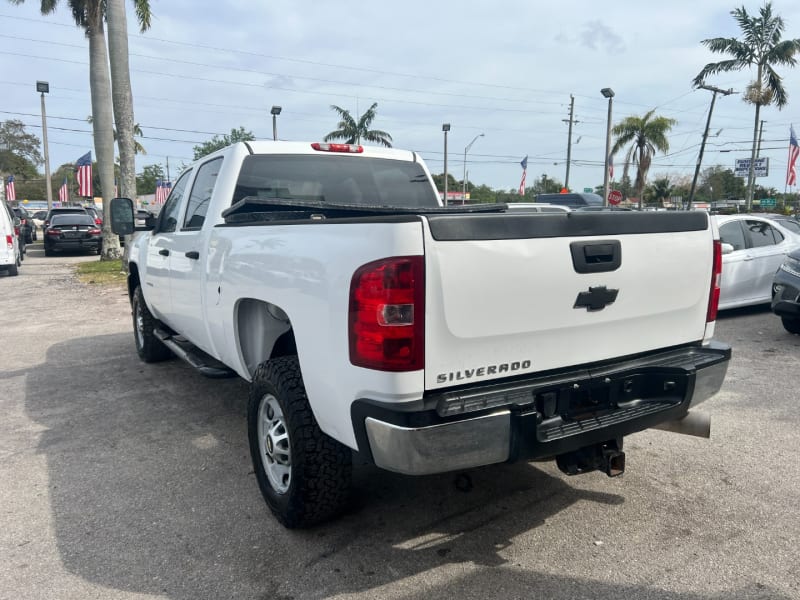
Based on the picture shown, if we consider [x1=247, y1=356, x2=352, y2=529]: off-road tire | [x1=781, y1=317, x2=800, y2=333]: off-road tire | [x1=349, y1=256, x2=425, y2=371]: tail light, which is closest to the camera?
[x1=349, y1=256, x2=425, y2=371]: tail light

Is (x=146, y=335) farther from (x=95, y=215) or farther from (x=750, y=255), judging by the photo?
(x=95, y=215)

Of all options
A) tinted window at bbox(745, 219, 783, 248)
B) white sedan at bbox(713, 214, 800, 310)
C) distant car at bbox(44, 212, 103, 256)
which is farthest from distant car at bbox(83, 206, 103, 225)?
tinted window at bbox(745, 219, 783, 248)

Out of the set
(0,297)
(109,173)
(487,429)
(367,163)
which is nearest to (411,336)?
(487,429)

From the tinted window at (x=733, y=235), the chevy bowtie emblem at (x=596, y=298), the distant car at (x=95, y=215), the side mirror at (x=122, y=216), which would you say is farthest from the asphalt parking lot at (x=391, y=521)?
the distant car at (x=95, y=215)

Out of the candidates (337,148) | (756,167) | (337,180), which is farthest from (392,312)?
(756,167)

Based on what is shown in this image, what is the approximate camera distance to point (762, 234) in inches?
363

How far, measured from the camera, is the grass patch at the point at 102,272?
14732mm

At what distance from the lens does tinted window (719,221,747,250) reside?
895 cm

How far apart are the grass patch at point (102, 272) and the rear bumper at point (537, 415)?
1349 cm

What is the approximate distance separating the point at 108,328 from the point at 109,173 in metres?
11.8

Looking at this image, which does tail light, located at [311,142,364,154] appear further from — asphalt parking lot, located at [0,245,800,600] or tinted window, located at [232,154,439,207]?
asphalt parking lot, located at [0,245,800,600]

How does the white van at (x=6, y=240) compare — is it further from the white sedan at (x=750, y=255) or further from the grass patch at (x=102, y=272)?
the white sedan at (x=750, y=255)

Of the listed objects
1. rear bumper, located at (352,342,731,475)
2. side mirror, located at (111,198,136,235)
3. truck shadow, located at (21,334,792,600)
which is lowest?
truck shadow, located at (21,334,792,600)

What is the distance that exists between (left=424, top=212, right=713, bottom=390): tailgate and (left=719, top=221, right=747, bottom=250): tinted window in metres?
6.48
